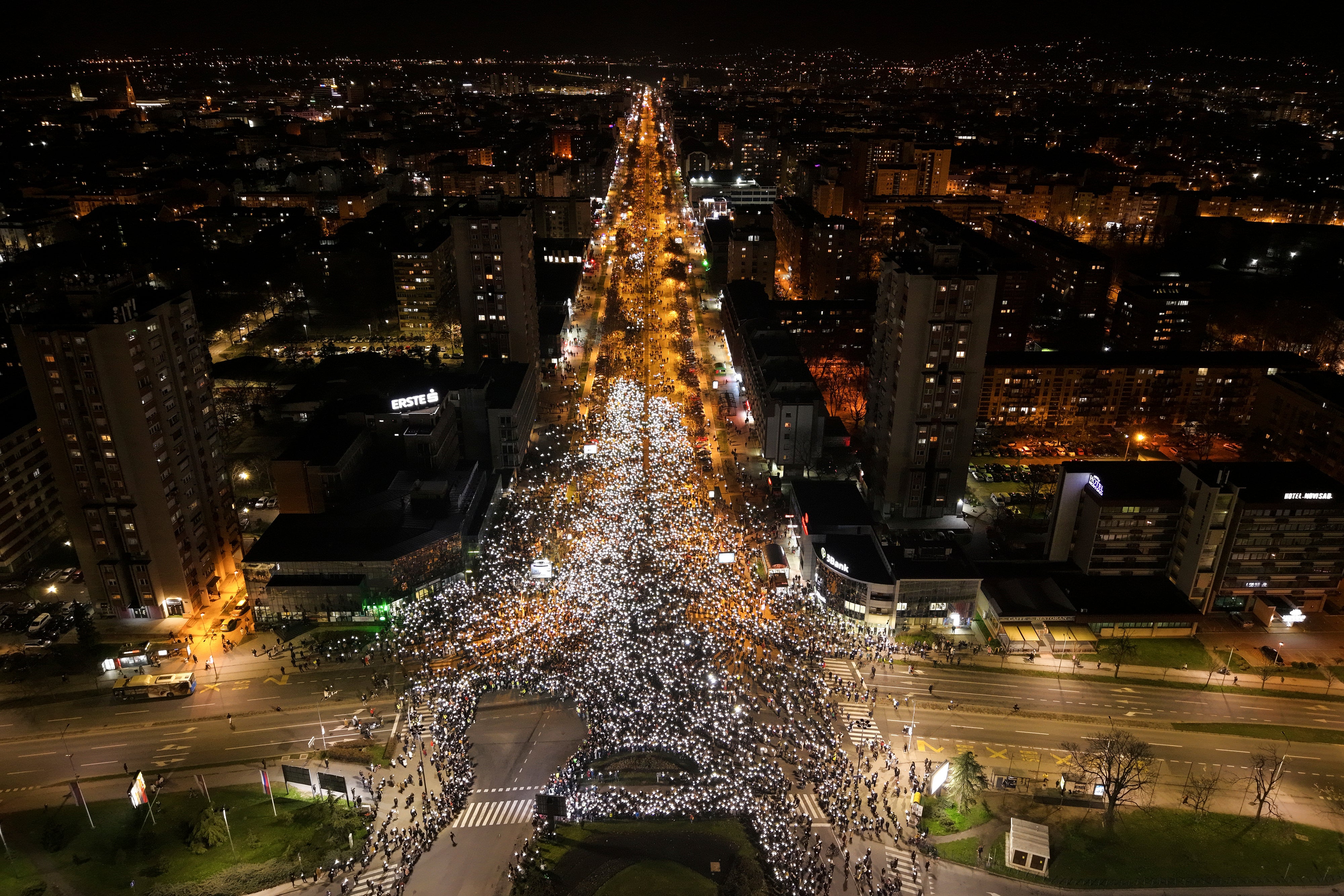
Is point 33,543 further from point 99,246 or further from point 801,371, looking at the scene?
point 99,246

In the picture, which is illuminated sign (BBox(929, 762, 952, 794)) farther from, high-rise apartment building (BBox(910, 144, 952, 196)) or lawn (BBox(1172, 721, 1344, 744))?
high-rise apartment building (BBox(910, 144, 952, 196))

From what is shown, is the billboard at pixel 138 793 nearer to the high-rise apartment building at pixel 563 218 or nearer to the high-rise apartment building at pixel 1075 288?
the high-rise apartment building at pixel 1075 288

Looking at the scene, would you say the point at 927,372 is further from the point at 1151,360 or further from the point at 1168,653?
the point at 1151,360

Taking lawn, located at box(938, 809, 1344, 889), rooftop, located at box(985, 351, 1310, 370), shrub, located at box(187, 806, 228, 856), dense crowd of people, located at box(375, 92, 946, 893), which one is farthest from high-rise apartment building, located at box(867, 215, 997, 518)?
shrub, located at box(187, 806, 228, 856)

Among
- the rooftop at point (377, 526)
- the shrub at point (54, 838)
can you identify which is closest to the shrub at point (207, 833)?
the shrub at point (54, 838)

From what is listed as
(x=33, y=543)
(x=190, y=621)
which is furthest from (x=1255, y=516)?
(x=33, y=543)
